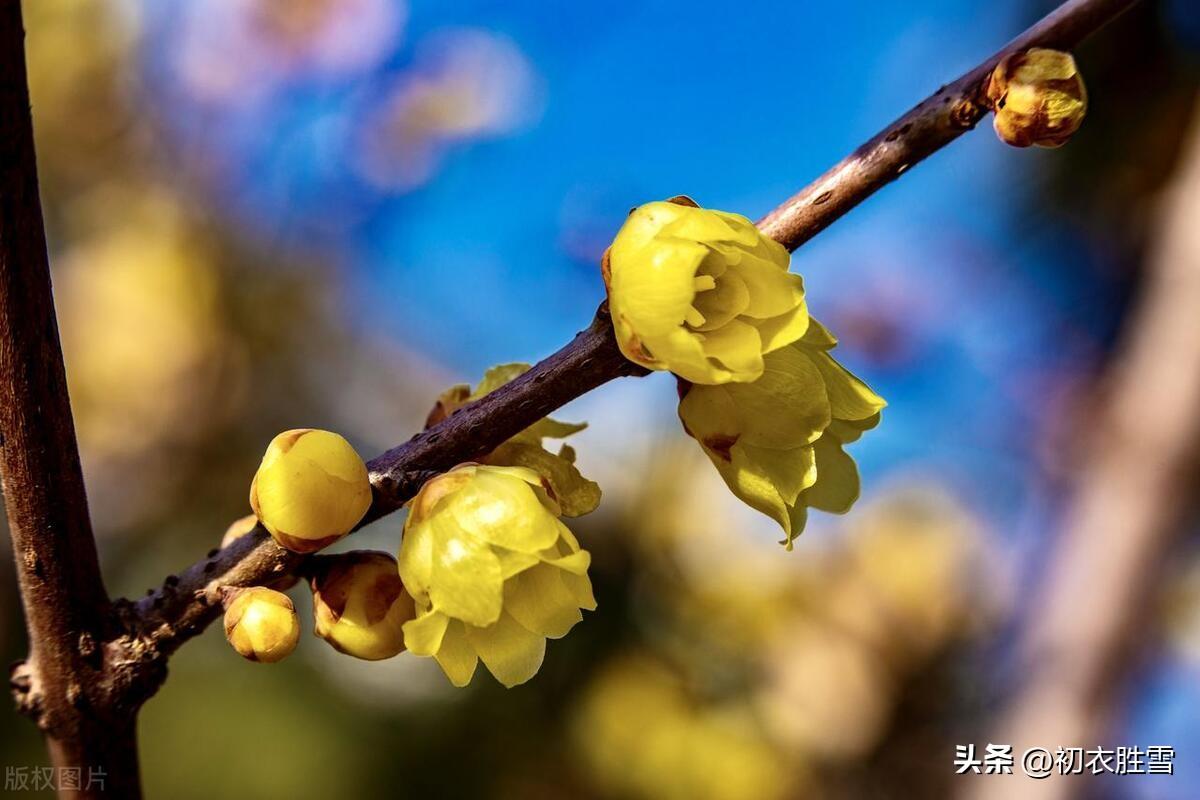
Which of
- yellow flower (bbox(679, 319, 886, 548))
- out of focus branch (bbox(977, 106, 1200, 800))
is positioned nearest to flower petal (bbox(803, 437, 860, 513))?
yellow flower (bbox(679, 319, 886, 548))

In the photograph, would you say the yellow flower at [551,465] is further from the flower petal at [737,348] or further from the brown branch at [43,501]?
the brown branch at [43,501]

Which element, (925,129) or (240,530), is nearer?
(925,129)

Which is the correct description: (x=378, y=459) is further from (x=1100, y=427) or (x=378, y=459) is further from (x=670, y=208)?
(x=1100, y=427)

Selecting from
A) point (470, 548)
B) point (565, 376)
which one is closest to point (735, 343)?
point (565, 376)

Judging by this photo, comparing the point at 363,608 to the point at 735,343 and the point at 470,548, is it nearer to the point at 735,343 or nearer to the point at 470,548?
the point at 470,548

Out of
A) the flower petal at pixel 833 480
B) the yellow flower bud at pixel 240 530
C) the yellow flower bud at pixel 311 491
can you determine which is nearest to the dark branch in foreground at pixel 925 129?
the flower petal at pixel 833 480

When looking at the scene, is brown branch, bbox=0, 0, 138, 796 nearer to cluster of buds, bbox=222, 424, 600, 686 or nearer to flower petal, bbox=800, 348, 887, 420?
cluster of buds, bbox=222, 424, 600, 686
